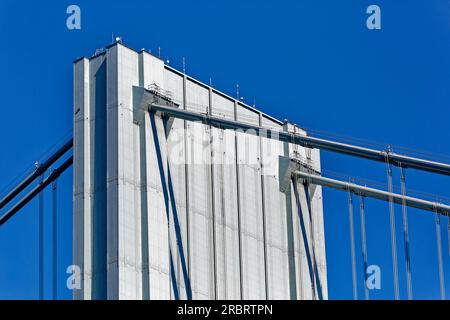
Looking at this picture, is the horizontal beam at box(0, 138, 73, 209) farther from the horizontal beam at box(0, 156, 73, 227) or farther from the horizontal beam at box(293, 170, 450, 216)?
the horizontal beam at box(293, 170, 450, 216)

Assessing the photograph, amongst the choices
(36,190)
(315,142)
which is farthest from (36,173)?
(315,142)

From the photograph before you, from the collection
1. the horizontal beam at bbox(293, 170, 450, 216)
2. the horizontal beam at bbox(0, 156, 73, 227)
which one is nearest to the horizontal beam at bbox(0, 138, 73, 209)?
the horizontal beam at bbox(0, 156, 73, 227)

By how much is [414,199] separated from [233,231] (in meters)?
8.27

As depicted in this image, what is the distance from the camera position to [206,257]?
186 ft

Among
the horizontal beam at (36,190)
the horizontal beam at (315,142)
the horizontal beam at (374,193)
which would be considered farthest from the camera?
the horizontal beam at (36,190)

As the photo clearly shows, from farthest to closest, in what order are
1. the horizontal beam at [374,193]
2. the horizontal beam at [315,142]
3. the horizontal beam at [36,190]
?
1. the horizontal beam at [36,190]
2. the horizontal beam at [374,193]
3. the horizontal beam at [315,142]

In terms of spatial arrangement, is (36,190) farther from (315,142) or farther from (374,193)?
(374,193)

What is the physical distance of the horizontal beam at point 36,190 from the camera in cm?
5925

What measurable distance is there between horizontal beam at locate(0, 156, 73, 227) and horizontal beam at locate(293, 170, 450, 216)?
1000 cm

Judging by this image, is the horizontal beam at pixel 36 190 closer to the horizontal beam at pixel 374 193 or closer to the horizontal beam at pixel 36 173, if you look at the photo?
the horizontal beam at pixel 36 173

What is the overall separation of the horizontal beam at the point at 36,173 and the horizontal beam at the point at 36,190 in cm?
38

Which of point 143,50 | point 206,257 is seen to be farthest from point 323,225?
point 143,50

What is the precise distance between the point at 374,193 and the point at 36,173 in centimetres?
1421

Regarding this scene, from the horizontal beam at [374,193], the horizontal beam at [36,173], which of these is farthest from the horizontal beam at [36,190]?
the horizontal beam at [374,193]
